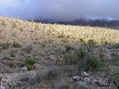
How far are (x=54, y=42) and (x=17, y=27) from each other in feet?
29.5

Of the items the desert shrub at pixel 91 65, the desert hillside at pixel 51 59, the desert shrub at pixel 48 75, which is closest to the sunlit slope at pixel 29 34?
the desert hillside at pixel 51 59

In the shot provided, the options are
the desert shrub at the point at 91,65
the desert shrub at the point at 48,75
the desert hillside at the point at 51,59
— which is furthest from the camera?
the desert shrub at the point at 91,65

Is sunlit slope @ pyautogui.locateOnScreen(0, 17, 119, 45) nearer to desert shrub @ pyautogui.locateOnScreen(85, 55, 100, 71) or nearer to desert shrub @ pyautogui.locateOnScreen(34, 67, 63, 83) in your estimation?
desert shrub @ pyautogui.locateOnScreen(85, 55, 100, 71)

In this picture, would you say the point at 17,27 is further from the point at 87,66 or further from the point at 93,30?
the point at 87,66

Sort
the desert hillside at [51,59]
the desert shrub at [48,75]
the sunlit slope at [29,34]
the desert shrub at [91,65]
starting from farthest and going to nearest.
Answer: the sunlit slope at [29,34] < the desert shrub at [91,65] < the desert shrub at [48,75] < the desert hillside at [51,59]

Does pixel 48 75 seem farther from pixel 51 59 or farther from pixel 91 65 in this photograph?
pixel 51 59

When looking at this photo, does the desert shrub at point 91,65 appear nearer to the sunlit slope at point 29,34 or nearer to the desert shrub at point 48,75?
the desert shrub at point 48,75

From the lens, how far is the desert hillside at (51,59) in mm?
14016

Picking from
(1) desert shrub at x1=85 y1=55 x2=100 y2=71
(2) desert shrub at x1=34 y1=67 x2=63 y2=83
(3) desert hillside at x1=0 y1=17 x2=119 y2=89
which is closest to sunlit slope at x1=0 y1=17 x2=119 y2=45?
(3) desert hillside at x1=0 y1=17 x2=119 y2=89

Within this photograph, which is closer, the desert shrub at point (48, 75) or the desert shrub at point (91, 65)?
the desert shrub at point (48, 75)

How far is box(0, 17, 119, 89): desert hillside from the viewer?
14016 mm

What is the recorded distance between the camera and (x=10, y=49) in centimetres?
3575

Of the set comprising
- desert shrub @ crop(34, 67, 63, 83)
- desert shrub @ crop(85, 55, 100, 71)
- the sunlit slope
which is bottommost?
the sunlit slope

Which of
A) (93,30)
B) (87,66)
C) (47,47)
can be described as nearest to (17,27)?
(47,47)
